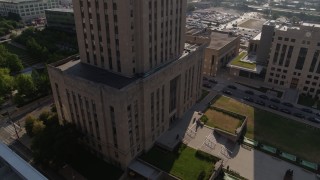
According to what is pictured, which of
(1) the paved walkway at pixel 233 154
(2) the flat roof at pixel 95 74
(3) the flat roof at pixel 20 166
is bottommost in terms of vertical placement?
(1) the paved walkway at pixel 233 154

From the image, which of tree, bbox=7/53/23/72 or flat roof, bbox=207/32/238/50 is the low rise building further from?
tree, bbox=7/53/23/72

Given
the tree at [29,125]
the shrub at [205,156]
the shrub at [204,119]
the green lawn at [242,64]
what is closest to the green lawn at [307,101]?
the green lawn at [242,64]

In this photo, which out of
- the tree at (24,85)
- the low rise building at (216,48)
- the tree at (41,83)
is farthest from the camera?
the low rise building at (216,48)

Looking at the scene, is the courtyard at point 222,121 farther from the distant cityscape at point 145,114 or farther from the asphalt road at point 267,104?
the asphalt road at point 267,104

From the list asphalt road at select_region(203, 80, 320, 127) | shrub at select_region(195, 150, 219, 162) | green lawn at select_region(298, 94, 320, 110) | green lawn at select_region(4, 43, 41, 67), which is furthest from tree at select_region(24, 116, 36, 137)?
green lawn at select_region(298, 94, 320, 110)

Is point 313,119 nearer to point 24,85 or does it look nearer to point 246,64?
point 246,64

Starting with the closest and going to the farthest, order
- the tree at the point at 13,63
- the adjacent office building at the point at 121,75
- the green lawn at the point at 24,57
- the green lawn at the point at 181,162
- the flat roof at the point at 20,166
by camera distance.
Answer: the flat roof at the point at 20,166 → the adjacent office building at the point at 121,75 → the green lawn at the point at 181,162 → the tree at the point at 13,63 → the green lawn at the point at 24,57

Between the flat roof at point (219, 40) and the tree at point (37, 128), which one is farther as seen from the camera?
the flat roof at point (219, 40)

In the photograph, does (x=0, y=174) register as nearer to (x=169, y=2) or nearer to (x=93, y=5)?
(x=93, y=5)
